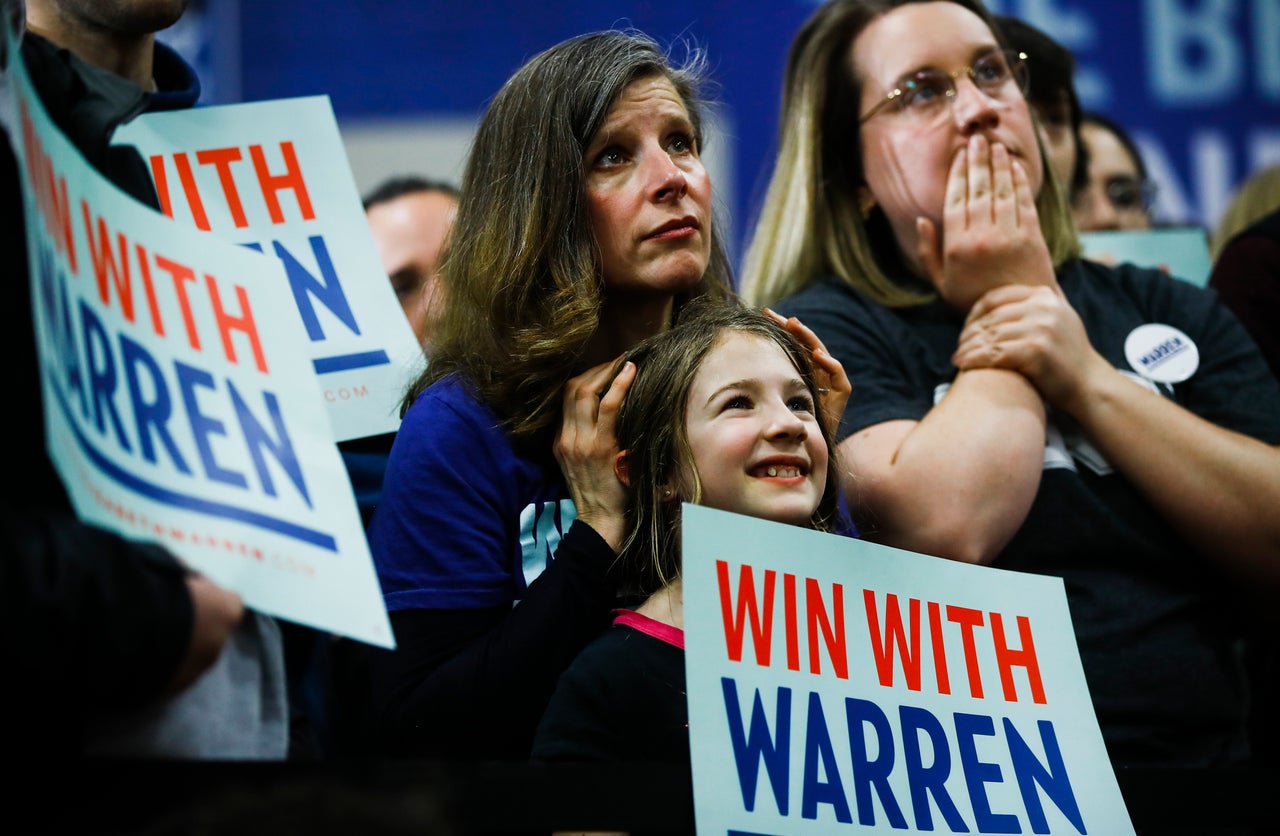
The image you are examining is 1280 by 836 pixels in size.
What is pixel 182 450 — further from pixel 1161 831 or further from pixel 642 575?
pixel 1161 831

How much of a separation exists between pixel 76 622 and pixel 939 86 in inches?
57.8

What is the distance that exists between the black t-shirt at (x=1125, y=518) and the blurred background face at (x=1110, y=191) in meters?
0.80

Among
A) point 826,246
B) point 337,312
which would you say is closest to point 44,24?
point 337,312

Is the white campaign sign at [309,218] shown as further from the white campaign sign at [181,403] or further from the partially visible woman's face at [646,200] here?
the white campaign sign at [181,403]

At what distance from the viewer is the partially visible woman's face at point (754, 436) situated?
4.41ft

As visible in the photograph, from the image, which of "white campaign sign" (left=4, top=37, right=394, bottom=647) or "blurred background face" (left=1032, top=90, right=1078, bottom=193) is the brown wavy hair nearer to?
"white campaign sign" (left=4, top=37, right=394, bottom=647)

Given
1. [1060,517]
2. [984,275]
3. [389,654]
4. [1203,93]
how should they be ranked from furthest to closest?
[1203,93] < [984,275] < [1060,517] < [389,654]

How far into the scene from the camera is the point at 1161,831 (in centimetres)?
127

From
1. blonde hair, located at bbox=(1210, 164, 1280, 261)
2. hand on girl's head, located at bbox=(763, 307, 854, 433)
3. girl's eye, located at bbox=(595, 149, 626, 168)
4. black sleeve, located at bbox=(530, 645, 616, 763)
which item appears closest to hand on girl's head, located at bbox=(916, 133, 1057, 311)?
hand on girl's head, located at bbox=(763, 307, 854, 433)

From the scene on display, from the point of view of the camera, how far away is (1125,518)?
169 centimetres

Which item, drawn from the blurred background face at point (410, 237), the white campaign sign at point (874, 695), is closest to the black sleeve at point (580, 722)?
the white campaign sign at point (874, 695)

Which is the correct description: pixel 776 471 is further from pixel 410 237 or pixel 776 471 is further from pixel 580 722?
pixel 410 237

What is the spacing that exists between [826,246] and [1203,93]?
259 centimetres

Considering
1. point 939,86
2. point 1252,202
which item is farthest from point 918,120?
point 1252,202
